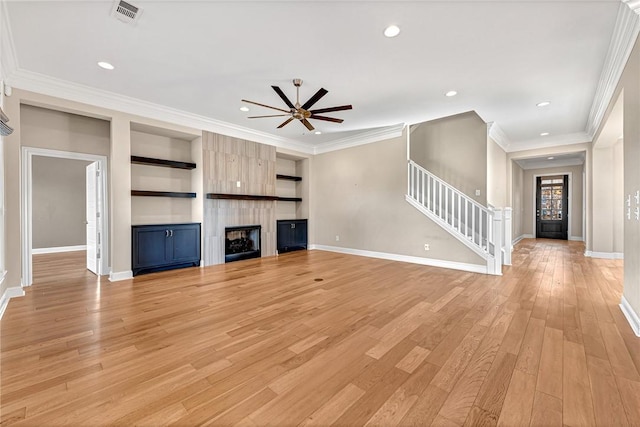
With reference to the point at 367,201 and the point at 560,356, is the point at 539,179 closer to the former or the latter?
the point at 367,201

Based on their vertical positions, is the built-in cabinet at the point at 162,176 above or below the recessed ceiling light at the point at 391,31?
below

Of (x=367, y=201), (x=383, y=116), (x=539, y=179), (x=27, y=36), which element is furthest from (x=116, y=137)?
(x=539, y=179)

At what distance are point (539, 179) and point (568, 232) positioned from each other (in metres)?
2.15

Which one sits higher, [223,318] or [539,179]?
[539,179]

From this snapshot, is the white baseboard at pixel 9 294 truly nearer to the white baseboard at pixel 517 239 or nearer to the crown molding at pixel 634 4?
the crown molding at pixel 634 4

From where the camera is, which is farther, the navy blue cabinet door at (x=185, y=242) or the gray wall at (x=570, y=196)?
the gray wall at (x=570, y=196)

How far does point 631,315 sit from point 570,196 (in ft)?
30.2

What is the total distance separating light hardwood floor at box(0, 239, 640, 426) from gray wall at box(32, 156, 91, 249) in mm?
4320

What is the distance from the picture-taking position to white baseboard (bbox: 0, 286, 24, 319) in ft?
9.93

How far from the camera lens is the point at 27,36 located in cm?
279

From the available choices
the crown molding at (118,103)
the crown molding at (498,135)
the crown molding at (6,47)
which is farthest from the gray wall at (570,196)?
the crown molding at (6,47)

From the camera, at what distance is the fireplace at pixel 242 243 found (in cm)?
582

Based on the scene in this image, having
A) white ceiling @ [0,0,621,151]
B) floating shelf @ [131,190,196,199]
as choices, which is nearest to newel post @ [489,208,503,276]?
white ceiling @ [0,0,621,151]

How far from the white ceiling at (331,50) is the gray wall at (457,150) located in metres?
1.14
